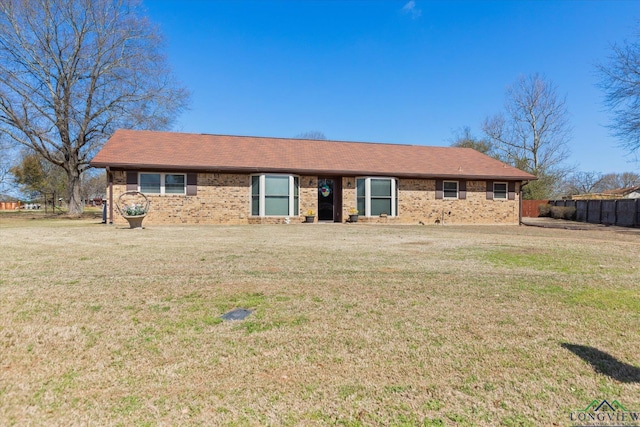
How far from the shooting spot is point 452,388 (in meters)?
2.24

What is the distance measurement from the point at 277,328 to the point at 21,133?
25257mm

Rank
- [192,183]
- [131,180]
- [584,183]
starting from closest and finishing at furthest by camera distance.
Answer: [131,180]
[192,183]
[584,183]

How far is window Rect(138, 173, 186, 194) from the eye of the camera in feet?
50.2

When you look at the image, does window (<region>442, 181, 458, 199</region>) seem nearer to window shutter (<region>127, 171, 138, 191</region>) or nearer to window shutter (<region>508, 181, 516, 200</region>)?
window shutter (<region>508, 181, 516, 200</region>)

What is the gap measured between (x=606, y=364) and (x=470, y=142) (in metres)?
37.3

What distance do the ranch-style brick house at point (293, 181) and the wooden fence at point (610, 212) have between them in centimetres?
638

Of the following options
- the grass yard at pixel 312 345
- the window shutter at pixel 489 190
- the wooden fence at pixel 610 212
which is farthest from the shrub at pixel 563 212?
the grass yard at pixel 312 345

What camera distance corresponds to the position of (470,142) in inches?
1431

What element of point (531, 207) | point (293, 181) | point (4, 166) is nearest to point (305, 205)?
point (293, 181)

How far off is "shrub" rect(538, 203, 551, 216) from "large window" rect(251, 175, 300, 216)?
22.1 metres

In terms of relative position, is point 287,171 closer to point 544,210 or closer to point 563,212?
point 563,212

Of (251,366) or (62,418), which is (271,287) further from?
(62,418)

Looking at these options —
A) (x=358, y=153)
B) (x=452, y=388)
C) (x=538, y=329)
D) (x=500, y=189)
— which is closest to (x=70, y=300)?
(x=452, y=388)

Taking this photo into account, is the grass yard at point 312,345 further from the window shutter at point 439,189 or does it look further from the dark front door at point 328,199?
the window shutter at point 439,189
